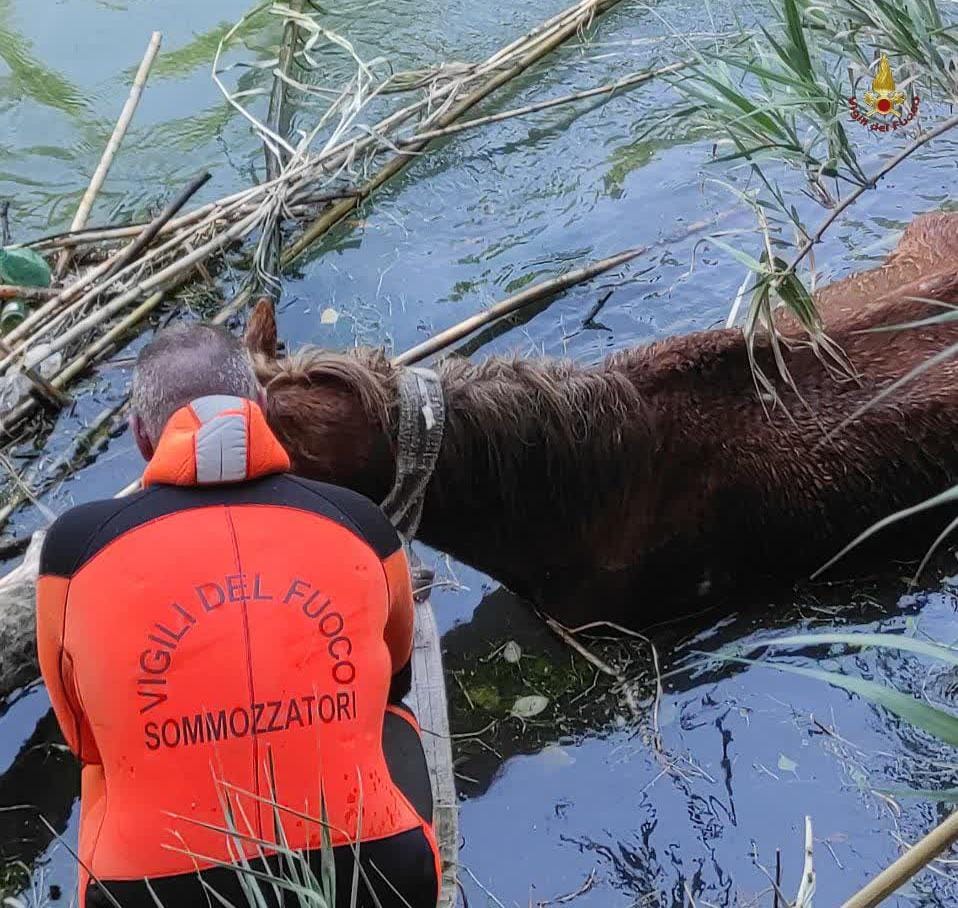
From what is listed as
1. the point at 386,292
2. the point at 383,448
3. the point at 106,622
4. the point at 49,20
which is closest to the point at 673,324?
the point at 386,292

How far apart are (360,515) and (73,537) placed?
625 millimetres

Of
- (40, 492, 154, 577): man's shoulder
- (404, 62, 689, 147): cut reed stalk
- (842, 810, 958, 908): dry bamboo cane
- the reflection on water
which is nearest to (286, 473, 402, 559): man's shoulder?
(40, 492, 154, 577): man's shoulder

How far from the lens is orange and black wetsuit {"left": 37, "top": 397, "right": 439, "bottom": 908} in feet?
7.41

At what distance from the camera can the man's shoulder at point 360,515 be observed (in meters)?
2.54

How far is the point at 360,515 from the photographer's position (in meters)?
2.59

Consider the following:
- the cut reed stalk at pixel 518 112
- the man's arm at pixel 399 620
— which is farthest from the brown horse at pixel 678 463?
the cut reed stalk at pixel 518 112

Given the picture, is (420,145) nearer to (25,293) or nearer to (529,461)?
(25,293)

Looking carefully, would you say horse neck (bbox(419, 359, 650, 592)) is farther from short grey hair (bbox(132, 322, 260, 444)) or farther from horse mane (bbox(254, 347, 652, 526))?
short grey hair (bbox(132, 322, 260, 444))

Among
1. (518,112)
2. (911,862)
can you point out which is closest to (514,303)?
(518,112)

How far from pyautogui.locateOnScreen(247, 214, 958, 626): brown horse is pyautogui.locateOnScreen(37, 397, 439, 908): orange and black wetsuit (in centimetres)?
115

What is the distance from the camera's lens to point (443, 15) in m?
7.75

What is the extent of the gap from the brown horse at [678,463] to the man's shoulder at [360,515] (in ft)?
2.81

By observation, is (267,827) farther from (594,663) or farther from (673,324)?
(673,324)

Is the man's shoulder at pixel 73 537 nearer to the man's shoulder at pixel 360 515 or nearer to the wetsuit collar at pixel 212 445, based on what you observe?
the wetsuit collar at pixel 212 445
